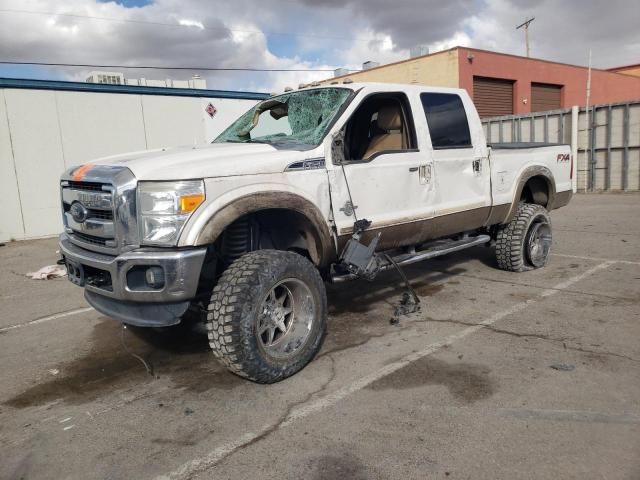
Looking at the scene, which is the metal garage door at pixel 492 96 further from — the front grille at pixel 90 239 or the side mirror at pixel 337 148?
the front grille at pixel 90 239

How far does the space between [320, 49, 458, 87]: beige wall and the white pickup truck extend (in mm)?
16148

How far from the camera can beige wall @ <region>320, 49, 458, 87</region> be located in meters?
21.8

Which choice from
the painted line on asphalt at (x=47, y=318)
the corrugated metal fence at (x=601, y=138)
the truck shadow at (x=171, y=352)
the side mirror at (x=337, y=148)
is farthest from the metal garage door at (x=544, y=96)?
the painted line on asphalt at (x=47, y=318)

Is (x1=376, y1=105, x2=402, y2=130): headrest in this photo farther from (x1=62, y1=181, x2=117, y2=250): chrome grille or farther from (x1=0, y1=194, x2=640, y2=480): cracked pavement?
(x1=62, y1=181, x2=117, y2=250): chrome grille

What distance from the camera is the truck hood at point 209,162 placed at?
3318 millimetres

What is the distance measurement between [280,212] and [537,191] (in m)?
4.23

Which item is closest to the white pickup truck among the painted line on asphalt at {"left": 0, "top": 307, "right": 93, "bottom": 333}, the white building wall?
the painted line on asphalt at {"left": 0, "top": 307, "right": 93, "bottom": 333}

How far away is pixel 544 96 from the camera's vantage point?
87.7 ft

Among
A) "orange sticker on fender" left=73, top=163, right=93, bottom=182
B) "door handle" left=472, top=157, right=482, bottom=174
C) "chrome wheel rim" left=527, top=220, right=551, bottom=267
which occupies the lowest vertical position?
"chrome wheel rim" left=527, top=220, right=551, bottom=267

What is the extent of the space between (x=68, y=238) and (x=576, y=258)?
20.6 feet

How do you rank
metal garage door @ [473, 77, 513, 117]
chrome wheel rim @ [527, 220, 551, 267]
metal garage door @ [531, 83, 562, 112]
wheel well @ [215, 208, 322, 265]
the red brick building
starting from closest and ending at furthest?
wheel well @ [215, 208, 322, 265] → chrome wheel rim @ [527, 220, 551, 267] → the red brick building → metal garage door @ [473, 77, 513, 117] → metal garage door @ [531, 83, 562, 112]

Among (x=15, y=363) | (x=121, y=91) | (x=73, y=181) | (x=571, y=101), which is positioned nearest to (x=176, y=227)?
(x=73, y=181)

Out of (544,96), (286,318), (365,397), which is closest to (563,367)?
(365,397)

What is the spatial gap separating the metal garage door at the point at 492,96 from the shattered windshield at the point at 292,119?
19.7 meters
